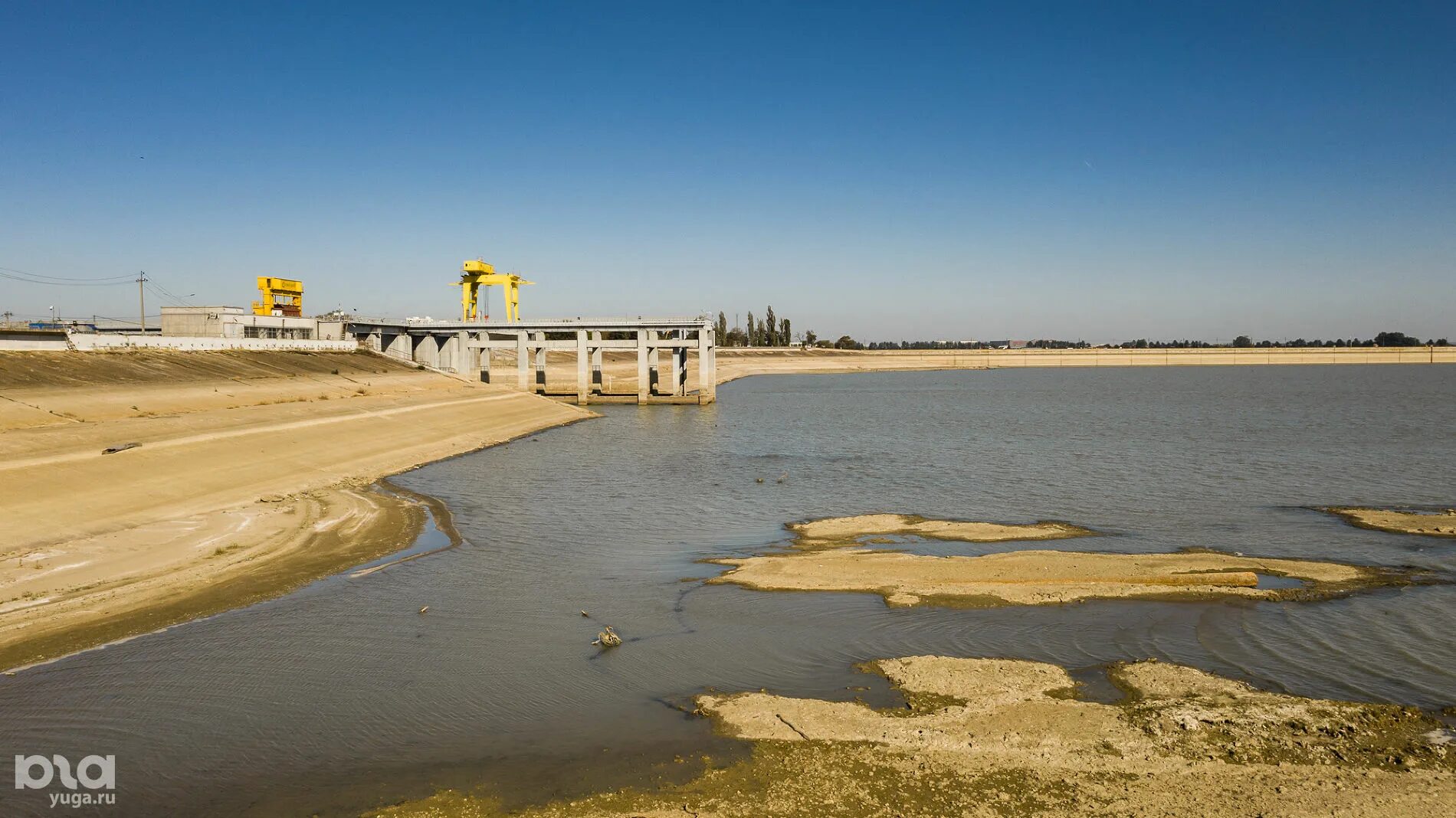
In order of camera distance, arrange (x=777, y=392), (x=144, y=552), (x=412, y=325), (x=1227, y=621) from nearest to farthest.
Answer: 1. (x=1227, y=621)
2. (x=144, y=552)
3. (x=412, y=325)
4. (x=777, y=392)

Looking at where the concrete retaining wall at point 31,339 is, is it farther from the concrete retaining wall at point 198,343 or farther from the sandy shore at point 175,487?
the concrete retaining wall at point 198,343

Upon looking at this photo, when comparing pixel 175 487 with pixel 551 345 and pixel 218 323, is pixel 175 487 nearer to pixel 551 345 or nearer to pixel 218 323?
pixel 218 323

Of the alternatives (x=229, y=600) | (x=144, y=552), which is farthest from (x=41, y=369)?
(x=229, y=600)

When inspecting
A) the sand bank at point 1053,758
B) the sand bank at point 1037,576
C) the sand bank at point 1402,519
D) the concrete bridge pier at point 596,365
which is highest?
the concrete bridge pier at point 596,365

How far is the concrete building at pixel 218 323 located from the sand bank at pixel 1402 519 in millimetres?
71190

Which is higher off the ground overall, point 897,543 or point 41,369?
point 41,369

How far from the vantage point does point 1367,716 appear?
11109 millimetres

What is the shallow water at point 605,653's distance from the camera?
1050cm

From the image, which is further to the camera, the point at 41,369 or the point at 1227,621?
the point at 41,369

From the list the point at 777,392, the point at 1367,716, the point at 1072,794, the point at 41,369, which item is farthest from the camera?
the point at 777,392

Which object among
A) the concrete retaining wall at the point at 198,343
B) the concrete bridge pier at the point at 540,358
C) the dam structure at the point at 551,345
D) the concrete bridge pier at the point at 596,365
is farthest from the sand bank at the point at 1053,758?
the concrete bridge pier at the point at 540,358

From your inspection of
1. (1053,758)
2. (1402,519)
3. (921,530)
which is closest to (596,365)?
(921,530)

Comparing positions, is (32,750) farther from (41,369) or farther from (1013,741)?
(41,369)

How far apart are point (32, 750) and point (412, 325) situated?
275ft
